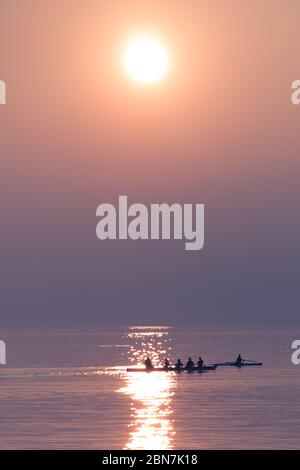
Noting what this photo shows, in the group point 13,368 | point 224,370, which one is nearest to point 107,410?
point 224,370

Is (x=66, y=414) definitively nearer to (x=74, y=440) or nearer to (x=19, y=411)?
(x=19, y=411)

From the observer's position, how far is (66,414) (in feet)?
319

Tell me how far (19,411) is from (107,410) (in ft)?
22.9

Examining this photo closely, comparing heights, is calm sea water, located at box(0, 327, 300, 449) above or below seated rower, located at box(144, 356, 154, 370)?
below

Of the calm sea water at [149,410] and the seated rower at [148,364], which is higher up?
the seated rower at [148,364]
